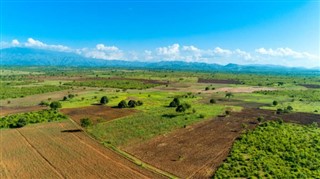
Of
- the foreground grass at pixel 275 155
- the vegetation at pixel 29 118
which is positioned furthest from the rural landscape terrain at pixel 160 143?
the foreground grass at pixel 275 155

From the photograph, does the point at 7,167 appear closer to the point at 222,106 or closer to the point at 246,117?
the point at 246,117

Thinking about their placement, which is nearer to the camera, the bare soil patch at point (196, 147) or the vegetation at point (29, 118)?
the bare soil patch at point (196, 147)

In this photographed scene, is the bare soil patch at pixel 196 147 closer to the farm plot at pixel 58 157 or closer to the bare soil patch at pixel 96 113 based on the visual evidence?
the farm plot at pixel 58 157

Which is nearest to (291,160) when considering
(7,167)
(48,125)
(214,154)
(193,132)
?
(214,154)

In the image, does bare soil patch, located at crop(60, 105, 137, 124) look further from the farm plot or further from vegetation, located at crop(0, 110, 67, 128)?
the farm plot

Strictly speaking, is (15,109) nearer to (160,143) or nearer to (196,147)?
(160,143)

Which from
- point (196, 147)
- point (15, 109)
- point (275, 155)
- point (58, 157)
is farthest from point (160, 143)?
point (15, 109)

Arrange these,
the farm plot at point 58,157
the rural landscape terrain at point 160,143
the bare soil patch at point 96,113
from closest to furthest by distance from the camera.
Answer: the farm plot at point 58,157 < the rural landscape terrain at point 160,143 < the bare soil patch at point 96,113

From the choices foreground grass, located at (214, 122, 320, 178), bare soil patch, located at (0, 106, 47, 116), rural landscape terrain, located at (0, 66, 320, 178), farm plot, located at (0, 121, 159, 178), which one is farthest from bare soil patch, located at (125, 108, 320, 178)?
bare soil patch, located at (0, 106, 47, 116)
